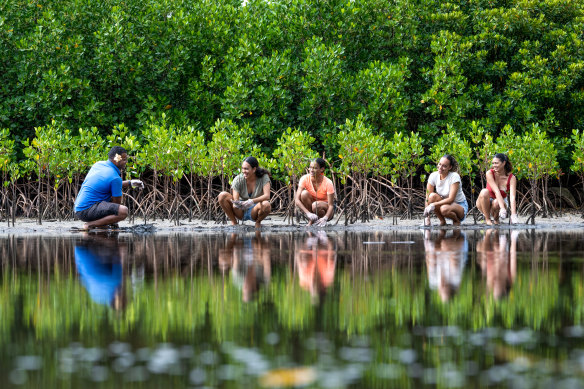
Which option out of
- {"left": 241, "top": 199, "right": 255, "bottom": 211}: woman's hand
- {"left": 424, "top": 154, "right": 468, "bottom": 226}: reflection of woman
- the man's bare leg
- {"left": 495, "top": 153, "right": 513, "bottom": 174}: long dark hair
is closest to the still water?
the man's bare leg

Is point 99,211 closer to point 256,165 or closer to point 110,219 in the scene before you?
point 110,219

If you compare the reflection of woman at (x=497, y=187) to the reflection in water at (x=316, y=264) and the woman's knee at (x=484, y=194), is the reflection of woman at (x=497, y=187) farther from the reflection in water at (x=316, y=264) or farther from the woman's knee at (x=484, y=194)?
the reflection in water at (x=316, y=264)

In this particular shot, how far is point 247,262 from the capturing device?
19.7 feet

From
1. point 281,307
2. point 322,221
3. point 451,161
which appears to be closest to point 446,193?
point 451,161

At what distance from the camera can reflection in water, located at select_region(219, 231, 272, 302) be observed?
4652mm

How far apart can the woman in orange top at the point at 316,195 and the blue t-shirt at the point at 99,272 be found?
14.4ft

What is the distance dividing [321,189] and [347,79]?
21.5ft

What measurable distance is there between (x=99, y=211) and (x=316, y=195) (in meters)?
3.10

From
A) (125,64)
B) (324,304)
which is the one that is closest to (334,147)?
(125,64)

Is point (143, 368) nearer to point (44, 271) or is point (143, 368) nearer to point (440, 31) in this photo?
point (44, 271)

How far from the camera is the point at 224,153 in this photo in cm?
1412

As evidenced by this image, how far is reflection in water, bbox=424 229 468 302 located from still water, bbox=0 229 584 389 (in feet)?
0.11

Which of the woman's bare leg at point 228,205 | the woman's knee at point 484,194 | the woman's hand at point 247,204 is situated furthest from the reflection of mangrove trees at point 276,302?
the woman's knee at point 484,194

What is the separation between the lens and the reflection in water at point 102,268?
4.19m
